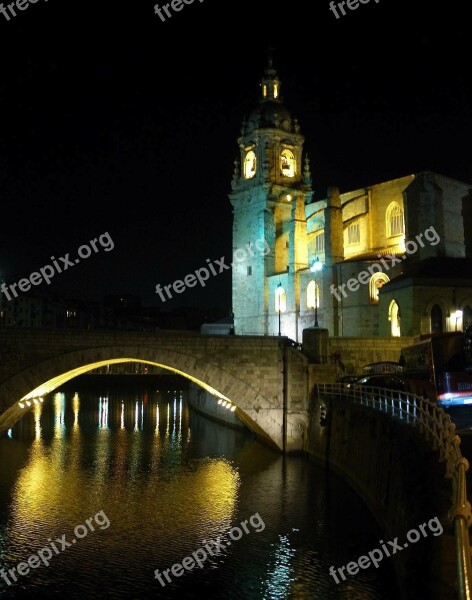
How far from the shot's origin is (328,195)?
52.8 m

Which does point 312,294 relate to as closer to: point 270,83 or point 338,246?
point 338,246

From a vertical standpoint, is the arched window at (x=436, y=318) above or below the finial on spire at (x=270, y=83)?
below

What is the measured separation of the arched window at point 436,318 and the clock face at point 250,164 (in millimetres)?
25781

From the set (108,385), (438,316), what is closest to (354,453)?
(438,316)

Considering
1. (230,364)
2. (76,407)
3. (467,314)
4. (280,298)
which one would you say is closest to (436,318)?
(467,314)

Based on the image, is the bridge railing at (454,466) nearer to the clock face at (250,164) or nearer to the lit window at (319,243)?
Answer: the lit window at (319,243)

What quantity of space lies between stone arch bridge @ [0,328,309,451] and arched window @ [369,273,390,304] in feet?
56.8

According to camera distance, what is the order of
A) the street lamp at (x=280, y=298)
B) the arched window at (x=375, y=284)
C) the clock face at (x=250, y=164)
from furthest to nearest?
1. the clock face at (x=250, y=164)
2. the street lamp at (x=280, y=298)
3. the arched window at (x=375, y=284)

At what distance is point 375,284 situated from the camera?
48.6 meters

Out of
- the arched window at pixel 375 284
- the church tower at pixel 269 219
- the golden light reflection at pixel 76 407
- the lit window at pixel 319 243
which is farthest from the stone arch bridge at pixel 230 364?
the lit window at pixel 319 243

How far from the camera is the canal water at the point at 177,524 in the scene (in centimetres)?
1538

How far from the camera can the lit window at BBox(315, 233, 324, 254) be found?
187ft

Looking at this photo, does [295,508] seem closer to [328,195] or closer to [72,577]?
[72,577]

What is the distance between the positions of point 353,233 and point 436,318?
644 inches
